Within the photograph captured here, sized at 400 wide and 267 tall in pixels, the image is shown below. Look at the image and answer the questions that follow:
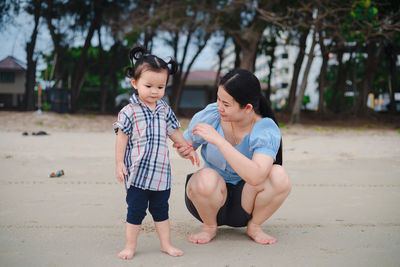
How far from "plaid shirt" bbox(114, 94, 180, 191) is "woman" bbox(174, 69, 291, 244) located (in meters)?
0.24

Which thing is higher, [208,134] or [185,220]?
[208,134]

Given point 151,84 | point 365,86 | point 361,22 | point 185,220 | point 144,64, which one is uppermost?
point 361,22

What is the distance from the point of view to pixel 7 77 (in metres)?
28.7

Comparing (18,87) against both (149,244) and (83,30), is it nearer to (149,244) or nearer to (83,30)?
(83,30)

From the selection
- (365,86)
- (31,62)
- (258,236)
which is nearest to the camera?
(258,236)

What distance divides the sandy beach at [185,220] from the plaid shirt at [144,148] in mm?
410

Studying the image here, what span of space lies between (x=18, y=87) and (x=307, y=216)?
29.1 meters

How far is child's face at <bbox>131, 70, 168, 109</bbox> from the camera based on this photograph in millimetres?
2350

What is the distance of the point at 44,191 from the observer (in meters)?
3.90

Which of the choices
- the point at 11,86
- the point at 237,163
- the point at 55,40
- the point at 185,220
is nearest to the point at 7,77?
the point at 11,86

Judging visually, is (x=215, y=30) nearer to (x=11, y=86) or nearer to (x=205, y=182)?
(x=205, y=182)

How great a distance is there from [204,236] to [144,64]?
3.51ft

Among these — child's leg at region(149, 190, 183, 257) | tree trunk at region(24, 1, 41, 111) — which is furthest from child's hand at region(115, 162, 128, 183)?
tree trunk at region(24, 1, 41, 111)

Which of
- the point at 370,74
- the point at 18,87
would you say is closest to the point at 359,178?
the point at 370,74
